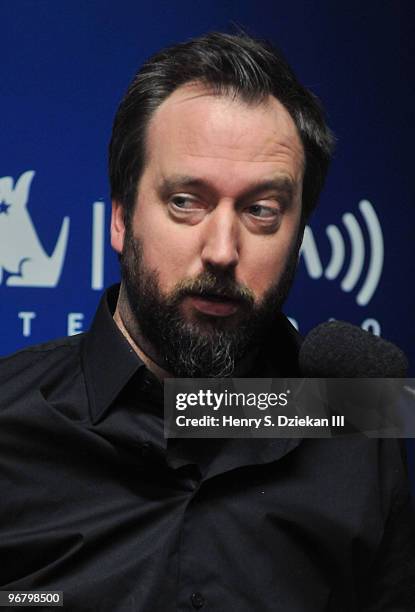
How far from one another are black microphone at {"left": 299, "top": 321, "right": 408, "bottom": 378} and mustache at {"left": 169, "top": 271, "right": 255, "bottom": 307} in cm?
14

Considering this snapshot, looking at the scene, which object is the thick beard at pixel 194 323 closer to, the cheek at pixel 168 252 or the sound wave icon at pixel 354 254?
the cheek at pixel 168 252

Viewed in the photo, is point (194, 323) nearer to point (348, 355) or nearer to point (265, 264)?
point (265, 264)

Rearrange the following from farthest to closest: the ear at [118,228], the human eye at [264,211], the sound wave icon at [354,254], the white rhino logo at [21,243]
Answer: the sound wave icon at [354,254]
the white rhino logo at [21,243]
the ear at [118,228]
the human eye at [264,211]

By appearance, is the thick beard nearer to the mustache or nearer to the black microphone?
the mustache

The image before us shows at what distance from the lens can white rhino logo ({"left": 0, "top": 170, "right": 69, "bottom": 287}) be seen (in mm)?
1625

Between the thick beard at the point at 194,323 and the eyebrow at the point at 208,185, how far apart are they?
89 millimetres

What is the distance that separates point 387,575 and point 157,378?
40 cm

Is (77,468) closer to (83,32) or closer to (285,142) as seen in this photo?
(285,142)

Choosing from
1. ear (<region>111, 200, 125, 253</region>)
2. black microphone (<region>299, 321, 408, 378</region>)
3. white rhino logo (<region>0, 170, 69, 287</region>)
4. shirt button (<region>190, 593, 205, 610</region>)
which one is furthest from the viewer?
white rhino logo (<region>0, 170, 69, 287</region>)

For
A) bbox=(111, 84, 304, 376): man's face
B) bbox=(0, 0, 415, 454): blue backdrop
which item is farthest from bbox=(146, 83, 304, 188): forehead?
bbox=(0, 0, 415, 454): blue backdrop

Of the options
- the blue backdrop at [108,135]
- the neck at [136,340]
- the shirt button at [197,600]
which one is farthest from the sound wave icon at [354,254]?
the shirt button at [197,600]

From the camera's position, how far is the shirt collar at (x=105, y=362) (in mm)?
1259

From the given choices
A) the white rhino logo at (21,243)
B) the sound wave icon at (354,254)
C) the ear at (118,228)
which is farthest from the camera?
the sound wave icon at (354,254)

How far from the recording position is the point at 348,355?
3.59 ft
